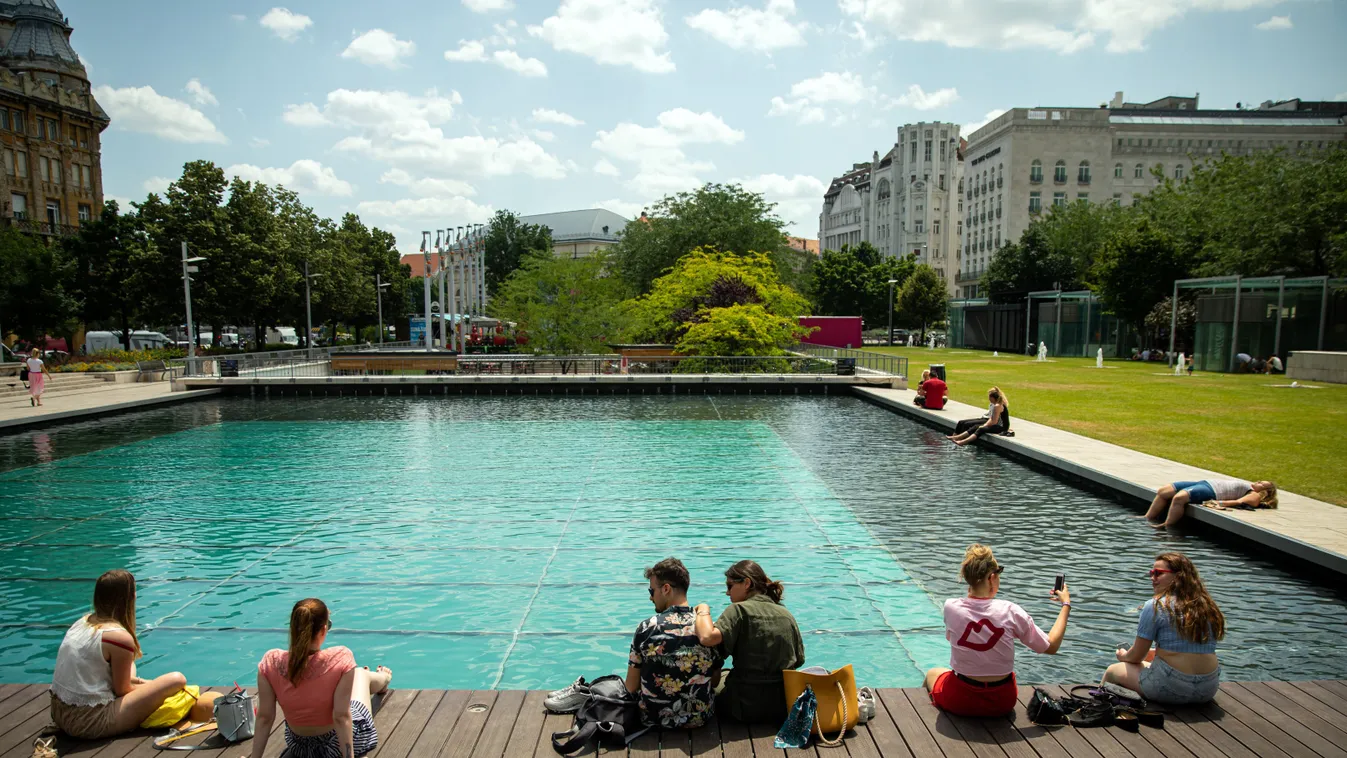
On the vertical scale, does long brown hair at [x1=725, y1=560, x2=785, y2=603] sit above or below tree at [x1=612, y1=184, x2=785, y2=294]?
below

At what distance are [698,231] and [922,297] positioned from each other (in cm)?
3622

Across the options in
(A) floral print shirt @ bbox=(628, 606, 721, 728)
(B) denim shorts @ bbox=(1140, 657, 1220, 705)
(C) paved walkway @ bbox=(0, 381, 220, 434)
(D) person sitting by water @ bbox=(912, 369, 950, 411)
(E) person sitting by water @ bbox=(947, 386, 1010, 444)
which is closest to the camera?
(A) floral print shirt @ bbox=(628, 606, 721, 728)

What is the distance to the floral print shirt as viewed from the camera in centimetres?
504

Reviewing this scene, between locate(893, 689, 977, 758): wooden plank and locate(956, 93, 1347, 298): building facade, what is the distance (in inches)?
3644

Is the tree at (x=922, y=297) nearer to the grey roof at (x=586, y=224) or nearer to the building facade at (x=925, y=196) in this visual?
the building facade at (x=925, y=196)

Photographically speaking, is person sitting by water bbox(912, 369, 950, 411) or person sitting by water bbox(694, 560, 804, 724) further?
person sitting by water bbox(912, 369, 950, 411)

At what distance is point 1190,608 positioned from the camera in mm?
5375

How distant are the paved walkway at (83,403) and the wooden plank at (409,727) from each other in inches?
922

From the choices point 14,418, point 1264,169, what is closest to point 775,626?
point 14,418

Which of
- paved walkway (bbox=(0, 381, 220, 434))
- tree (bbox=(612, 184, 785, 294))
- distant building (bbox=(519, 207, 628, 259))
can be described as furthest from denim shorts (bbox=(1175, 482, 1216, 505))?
distant building (bbox=(519, 207, 628, 259))

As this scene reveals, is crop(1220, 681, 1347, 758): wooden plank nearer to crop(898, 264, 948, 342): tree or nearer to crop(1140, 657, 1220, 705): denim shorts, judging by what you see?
crop(1140, 657, 1220, 705): denim shorts

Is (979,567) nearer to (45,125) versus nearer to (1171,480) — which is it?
(1171,480)

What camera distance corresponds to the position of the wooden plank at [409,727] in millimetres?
4953

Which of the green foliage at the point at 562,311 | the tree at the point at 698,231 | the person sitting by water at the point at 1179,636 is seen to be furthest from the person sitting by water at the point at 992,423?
the tree at the point at 698,231
